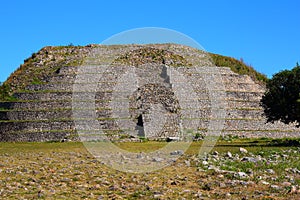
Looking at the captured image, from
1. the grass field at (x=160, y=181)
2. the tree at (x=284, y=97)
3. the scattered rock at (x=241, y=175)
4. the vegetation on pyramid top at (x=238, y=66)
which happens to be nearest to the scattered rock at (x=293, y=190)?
the grass field at (x=160, y=181)

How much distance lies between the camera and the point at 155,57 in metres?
62.0

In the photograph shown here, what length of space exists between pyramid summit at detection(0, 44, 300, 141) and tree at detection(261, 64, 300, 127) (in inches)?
341

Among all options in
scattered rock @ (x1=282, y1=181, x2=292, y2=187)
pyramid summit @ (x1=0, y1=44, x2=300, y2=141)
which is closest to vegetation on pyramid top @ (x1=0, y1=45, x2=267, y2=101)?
pyramid summit @ (x1=0, y1=44, x2=300, y2=141)

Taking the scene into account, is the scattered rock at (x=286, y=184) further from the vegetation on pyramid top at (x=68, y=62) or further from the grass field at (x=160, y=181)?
the vegetation on pyramid top at (x=68, y=62)

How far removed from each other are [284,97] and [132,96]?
61.8 ft

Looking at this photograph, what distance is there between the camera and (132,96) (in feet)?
171

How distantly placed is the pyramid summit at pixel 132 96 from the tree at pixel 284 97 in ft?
28.4

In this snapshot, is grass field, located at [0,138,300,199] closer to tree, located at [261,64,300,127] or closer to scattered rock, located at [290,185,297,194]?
scattered rock, located at [290,185,297,194]

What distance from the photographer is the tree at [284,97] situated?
37281 millimetres

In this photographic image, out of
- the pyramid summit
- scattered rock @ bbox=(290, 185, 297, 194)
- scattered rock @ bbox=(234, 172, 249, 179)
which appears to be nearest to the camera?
scattered rock @ bbox=(290, 185, 297, 194)

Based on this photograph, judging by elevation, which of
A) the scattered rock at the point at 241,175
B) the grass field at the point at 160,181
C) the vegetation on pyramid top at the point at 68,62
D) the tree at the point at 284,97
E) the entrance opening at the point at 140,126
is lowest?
the grass field at the point at 160,181

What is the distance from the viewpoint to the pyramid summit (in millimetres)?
46094

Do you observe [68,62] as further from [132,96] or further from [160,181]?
[160,181]

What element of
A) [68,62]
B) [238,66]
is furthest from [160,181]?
[238,66]
